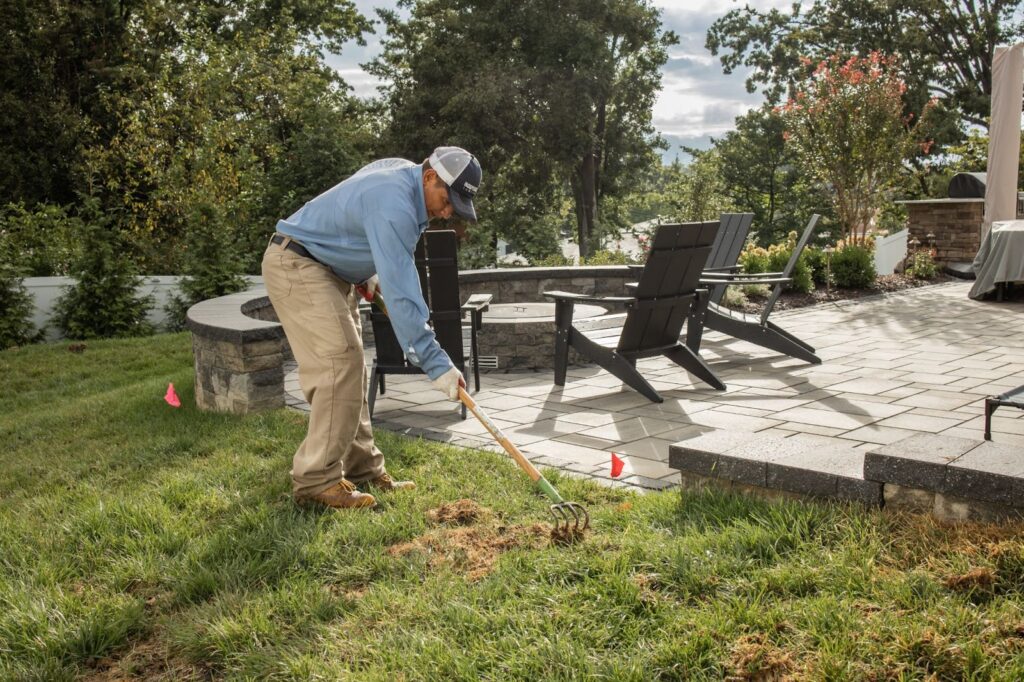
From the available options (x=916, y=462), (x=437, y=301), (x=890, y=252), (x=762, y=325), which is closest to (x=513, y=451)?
(x=916, y=462)

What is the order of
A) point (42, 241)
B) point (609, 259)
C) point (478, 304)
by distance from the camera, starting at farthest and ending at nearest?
point (609, 259) < point (42, 241) < point (478, 304)

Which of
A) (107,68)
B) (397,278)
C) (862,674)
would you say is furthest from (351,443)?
(107,68)

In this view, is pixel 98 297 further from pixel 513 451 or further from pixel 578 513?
pixel 578 513

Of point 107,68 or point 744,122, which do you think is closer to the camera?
point 107,68

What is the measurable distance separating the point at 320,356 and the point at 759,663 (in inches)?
82.7

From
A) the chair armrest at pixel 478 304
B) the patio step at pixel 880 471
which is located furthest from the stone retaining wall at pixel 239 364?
the patio step at pixel 880 471

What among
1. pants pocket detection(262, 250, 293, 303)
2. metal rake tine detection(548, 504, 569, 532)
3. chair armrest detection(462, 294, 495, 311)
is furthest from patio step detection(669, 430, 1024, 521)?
chair armrest detection(462, 294, 495, 311)

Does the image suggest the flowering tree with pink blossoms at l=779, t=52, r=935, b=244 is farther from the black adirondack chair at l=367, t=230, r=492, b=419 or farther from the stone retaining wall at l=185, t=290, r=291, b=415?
the stone retaining wall at l=185, t=290, r=291, b=415

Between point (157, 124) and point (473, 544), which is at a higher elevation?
point (157, 124)

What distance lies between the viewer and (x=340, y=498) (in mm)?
3666

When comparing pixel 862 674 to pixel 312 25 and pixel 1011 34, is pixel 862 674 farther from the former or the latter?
pixel 1011 34

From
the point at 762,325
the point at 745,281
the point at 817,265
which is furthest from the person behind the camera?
the point at 817,265

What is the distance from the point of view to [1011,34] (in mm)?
26188

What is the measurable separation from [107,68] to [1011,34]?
2376 centimetres
